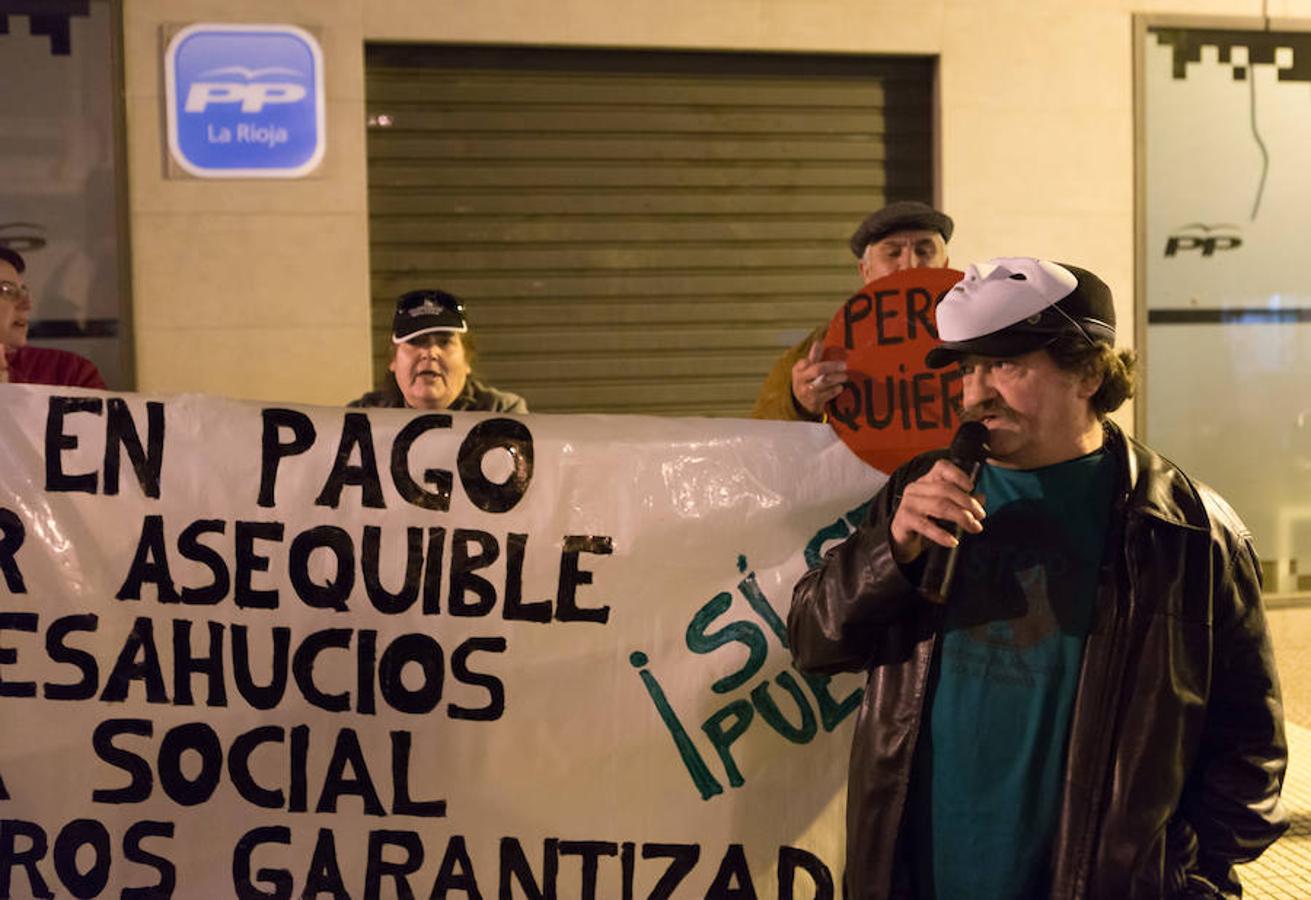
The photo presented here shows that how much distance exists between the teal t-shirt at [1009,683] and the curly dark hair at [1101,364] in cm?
10

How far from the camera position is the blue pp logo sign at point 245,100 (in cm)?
667

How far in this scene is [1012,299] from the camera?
7.70 ft

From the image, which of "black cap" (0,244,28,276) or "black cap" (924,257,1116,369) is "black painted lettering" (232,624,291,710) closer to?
"black cap" (924,257,1116,369)

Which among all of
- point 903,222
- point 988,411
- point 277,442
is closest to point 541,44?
point 903,222

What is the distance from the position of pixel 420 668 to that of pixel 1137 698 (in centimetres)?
178

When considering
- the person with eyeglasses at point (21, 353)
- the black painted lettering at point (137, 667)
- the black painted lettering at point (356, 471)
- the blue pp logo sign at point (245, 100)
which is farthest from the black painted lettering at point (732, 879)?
the blue pp logo sign at point (245, 100)

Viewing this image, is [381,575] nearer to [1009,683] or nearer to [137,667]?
[137,667]

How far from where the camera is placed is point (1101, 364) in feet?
7.89

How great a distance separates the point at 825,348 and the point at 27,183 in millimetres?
4651

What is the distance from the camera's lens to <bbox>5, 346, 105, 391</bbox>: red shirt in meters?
5.34

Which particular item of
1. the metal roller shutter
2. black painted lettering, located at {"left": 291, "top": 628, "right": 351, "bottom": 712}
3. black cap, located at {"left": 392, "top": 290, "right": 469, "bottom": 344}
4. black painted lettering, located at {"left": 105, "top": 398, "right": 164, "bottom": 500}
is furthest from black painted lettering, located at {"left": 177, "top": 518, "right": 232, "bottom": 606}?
the metal roller shutter

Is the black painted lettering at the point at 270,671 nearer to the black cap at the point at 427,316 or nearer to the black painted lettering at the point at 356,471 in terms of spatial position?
the black painted lettering at the point at 356,471

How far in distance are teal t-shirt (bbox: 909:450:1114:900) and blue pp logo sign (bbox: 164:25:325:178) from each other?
512 cm

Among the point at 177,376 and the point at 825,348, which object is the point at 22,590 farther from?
the point at 177,376
